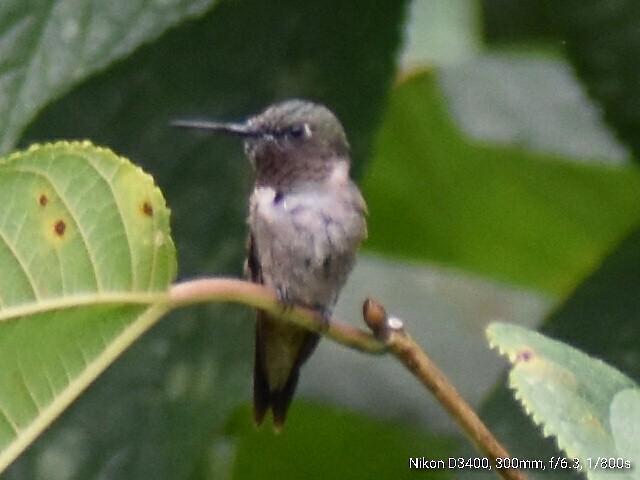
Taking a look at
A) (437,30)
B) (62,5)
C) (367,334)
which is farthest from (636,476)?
(437,30)

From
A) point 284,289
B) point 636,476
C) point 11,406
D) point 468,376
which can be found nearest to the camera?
point 636,476

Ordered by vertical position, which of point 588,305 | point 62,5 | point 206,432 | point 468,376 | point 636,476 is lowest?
point 468,376

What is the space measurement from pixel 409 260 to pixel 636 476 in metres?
1.81

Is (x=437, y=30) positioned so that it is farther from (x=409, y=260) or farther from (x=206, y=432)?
(x=206, y=432)

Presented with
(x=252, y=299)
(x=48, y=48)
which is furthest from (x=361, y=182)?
(x=252, y=299)

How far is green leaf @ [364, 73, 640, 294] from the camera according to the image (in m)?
2.85

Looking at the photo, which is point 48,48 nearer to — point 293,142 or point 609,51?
point 293,142

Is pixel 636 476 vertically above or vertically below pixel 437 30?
above

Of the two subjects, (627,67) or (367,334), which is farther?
(627,67)

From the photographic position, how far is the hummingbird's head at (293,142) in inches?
95.1

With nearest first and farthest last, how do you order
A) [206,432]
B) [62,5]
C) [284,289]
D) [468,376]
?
[62,5], [206,432], [284,289], [468,376]

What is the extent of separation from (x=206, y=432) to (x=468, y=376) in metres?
0.92

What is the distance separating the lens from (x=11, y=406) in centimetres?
140

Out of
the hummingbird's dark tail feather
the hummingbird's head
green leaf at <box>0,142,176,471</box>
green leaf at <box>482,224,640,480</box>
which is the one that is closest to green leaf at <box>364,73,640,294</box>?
the hummingbird's head
